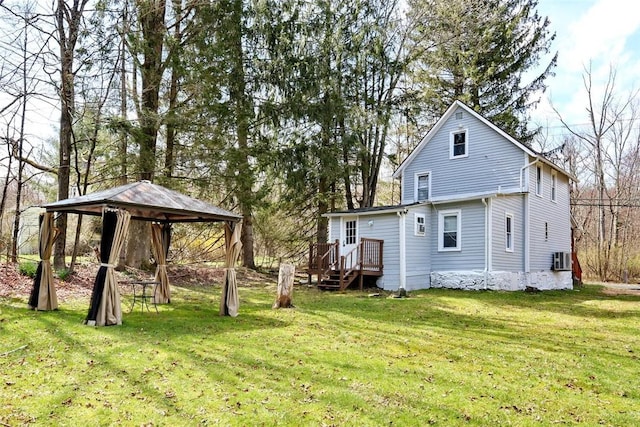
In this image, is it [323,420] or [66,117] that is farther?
[66,117]

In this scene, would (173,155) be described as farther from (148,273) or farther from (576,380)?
(576,380)

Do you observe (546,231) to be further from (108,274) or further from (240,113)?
(108,274)

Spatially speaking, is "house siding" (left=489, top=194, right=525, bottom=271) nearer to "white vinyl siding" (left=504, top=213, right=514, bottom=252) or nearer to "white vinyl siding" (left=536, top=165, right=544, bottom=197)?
"white vinyl siding" (left=504, top=213, right=514, bottom=252)

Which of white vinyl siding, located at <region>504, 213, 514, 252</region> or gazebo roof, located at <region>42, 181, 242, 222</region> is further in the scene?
white vinyl siding, located at <region>504, 213, 514, 252</region>

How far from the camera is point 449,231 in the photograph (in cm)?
1552

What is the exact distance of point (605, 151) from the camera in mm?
26953

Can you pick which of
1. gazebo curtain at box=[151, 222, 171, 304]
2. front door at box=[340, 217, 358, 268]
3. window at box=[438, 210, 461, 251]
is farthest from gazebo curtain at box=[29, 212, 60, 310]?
window at box=[438, 210, 461, 251]

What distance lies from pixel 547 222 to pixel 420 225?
6.03 metres

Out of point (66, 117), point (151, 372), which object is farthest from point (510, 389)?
point (66, 117)

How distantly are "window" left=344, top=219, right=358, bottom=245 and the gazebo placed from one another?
7.25 m

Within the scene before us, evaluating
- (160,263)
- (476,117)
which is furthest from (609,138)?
(160,263)

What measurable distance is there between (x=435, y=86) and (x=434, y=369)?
61.6 feet

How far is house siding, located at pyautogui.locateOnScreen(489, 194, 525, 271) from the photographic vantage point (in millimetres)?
14680

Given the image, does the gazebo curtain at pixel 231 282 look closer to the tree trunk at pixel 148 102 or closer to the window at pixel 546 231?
the tree trunk at pixel 148 102
